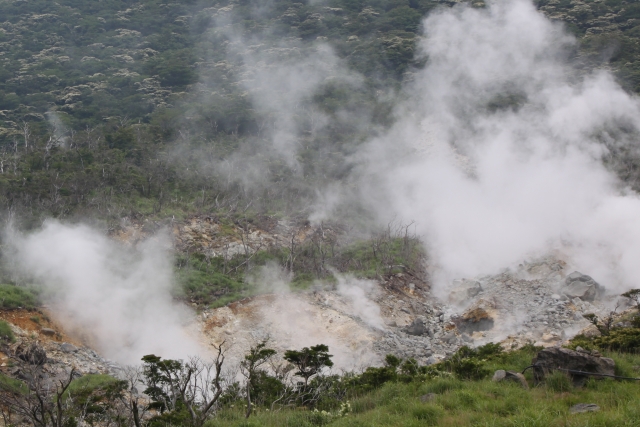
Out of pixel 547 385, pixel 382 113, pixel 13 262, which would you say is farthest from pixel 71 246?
pixel 382 113

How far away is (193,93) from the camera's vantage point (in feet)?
199

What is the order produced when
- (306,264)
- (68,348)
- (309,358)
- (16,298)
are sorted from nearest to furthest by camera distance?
(309,358) → (68,348) → (16,298) → (306,264)

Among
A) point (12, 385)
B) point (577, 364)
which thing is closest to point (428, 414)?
point (577, 364)

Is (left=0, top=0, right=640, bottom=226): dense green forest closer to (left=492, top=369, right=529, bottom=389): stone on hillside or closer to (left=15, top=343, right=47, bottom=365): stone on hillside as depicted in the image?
(left=15, top=343, right=47, bottom=365): stone on hillside

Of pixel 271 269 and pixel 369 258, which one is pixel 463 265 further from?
pixel 271 269

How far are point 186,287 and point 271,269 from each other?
587 cm

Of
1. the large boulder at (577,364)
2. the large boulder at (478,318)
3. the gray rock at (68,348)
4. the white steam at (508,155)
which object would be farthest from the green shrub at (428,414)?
the white steam at (508,155)

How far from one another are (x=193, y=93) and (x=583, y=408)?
57.9 m

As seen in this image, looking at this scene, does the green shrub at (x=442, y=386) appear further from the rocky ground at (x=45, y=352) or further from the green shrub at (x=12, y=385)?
the rocky ground at (x=45, y=352)

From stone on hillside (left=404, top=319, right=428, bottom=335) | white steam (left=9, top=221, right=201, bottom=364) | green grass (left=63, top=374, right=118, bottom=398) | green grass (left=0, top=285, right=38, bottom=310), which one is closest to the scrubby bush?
green grass (left=63, top=374, right=118, bottom=398)

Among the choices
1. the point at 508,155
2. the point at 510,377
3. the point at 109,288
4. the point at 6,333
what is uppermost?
the point at 510,377

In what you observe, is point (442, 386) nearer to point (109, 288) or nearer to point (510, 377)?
point (510, 377)

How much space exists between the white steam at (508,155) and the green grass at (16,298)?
21839 mm

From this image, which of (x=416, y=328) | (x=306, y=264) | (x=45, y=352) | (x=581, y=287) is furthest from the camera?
(x=306, y=264)
